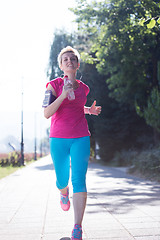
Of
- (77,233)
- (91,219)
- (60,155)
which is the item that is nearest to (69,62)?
(60,155)

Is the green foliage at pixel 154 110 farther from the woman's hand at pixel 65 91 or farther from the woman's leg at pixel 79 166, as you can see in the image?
the woman's hand at pixel 65 91

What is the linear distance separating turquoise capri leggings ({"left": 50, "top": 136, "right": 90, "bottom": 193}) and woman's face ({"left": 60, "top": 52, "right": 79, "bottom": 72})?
2.38ft

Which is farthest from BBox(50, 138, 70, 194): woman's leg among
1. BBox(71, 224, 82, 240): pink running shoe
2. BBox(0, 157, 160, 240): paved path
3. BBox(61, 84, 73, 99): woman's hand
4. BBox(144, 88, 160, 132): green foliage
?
BBox(144, 88, 160, 132): green foliage

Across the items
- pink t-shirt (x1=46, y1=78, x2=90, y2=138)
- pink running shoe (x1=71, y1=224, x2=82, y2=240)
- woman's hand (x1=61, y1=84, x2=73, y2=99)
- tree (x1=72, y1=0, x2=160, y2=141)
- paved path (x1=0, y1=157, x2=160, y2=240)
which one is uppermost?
tree (x1=72, y1=0, x2=160, y2=141)

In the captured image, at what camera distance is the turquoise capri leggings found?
3752 mm

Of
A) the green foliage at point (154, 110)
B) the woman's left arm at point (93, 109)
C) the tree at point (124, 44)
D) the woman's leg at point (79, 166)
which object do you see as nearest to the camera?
the woman's leg at point (79, 166)

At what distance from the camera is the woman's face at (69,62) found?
3.92m

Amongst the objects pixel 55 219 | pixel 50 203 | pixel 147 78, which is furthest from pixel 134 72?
pixel 55 219

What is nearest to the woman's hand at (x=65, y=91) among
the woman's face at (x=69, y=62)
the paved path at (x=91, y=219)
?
the woman's face at (x=69, y=62)

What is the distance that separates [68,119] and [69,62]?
59cm

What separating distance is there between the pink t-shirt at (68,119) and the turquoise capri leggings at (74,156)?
0.20 ft

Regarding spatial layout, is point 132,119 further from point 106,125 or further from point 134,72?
point 134,72

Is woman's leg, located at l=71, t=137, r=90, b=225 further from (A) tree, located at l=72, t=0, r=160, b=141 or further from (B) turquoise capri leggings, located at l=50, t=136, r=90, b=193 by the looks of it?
(A) tree, located at l=72, t=0, r=160, b=141

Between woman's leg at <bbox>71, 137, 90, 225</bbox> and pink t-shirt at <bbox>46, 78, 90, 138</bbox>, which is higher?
pink t-shirt at <bbox>46, 78, 90, 138</bbox>
